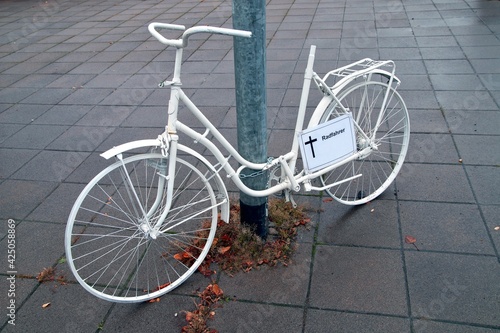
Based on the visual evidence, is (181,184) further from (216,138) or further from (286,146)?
(286,146)

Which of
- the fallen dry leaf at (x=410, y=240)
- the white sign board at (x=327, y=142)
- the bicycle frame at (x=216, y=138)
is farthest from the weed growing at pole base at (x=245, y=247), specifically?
the fallen dry leaf at (x=410, y=240)

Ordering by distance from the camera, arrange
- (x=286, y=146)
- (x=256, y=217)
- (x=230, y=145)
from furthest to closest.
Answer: (x=286, y=146)
(x=256, y=217)
(x=230, y=145)

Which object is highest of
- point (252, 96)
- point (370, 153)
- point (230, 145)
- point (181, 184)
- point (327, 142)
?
point (252, 96)

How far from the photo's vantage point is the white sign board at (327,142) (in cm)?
270

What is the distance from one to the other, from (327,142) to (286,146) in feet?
4.26

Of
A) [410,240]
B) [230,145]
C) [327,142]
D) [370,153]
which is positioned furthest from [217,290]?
[370,153]

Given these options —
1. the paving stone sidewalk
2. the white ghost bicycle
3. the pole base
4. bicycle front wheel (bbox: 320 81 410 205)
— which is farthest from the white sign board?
the paving stone sidewalk

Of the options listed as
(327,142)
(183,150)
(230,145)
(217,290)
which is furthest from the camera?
(327,142)

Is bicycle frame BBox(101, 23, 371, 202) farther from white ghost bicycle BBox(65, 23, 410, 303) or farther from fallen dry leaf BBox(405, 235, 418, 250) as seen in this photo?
fallen dry leaf BBox(405, 235, 418, 250)

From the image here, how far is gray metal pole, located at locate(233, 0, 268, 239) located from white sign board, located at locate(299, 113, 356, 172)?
10.2 inches

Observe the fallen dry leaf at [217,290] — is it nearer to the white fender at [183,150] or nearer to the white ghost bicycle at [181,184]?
the white ghost bicycle at [181,184]

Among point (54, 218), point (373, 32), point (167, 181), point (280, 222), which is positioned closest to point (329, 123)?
point (280, 222)

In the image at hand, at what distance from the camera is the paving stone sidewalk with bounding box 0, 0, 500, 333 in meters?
2.49

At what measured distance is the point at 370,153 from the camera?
122 inches
